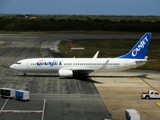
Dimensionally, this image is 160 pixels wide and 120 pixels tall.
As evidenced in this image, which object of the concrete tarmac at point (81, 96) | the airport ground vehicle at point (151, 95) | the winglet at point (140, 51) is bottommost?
the concrete tarmac at point (81, 96)

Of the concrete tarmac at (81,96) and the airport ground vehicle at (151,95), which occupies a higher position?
the airport ground vehicle at (151,95)

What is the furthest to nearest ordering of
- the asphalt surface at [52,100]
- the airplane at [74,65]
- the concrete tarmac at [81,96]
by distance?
the airplane at [74,65] → the concrete tarmac at [81,96] → the asphalt surface at [52,100]

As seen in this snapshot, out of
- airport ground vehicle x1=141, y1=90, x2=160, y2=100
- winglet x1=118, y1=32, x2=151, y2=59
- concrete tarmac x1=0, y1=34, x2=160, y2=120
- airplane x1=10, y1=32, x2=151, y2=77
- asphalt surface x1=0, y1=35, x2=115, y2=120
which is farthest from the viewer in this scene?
winglet x1=118, y1=32, x2=151, y2=59

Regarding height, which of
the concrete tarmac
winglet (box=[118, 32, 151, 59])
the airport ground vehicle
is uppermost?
winglet (box=[118, 32, 151, 59])

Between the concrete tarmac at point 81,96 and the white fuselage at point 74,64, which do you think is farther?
the white fuselage at point 74,64

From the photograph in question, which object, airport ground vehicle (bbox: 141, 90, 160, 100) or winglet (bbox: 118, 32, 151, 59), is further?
winglet (bbox: 118, 32, 151, 59)

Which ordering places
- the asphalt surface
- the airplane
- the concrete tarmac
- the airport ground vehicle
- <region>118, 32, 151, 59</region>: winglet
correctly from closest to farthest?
the asphalt surface, the concrete tarmac, the airport ground vehicle, the airplane, <region>118, 32, 151, 59</region>: winglet

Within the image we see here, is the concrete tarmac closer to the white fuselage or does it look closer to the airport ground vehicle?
the airport ground vehicle

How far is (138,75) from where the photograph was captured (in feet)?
213

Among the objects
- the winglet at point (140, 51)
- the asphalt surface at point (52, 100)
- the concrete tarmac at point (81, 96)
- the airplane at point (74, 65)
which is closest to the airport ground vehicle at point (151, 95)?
the concrete tarmac at point (81, 96)

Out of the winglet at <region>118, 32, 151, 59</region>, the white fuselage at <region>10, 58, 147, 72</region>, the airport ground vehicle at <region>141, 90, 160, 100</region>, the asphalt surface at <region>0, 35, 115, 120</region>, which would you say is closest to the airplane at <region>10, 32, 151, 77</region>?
the white fuselage at <region>10, 58, 147, 72</region>

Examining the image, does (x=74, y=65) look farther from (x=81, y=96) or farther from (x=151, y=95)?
(x=151, y=95)

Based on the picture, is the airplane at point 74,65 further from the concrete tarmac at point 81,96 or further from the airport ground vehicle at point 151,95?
the airport ground vehicle at point 151,95

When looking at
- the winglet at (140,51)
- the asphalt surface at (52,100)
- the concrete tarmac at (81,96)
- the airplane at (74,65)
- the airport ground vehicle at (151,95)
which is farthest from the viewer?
the winglet at (140,51)
